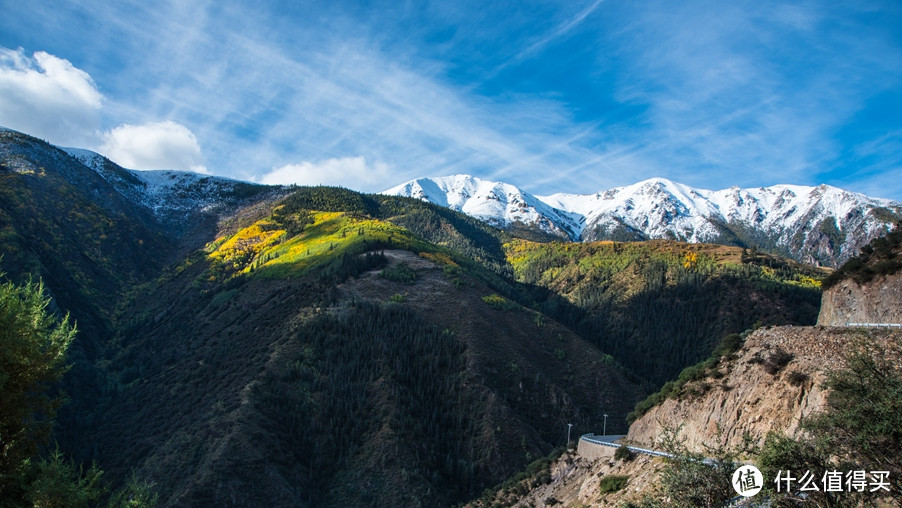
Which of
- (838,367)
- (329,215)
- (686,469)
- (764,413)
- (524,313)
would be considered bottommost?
(686,469)

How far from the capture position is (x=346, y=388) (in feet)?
262

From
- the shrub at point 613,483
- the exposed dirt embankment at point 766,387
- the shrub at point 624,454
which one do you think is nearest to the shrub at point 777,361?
the exposed dirt embankment at point 766,387

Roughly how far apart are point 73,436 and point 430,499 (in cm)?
5829

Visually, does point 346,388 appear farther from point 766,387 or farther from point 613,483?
point 766,387

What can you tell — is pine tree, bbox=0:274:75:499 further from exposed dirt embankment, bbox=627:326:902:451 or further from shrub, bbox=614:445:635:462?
shrub, bbox=614:445:635:462

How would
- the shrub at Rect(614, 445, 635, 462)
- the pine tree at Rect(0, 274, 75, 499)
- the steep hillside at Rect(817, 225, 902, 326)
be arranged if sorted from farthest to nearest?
the shrub at Rect(614, 445, 635, 462) → the steep hillside at Rect(817, 225, 902, 326) → the pine tree at Rect(0, 274, 75, 499)

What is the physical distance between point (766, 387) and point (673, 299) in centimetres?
12127

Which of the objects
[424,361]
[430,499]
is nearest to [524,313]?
[424,361]

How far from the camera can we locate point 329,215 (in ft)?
614

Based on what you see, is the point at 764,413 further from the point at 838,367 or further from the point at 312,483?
the point at 312,483

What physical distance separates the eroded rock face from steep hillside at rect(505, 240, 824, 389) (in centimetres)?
7420

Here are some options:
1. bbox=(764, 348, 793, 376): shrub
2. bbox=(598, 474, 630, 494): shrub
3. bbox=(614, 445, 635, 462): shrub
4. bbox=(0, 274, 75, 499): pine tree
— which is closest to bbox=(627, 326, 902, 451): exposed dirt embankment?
bbox=(764, 348, 793, 376): shrub

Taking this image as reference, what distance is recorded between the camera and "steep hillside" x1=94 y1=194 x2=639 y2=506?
214ft

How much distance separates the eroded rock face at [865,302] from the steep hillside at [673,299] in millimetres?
74200
